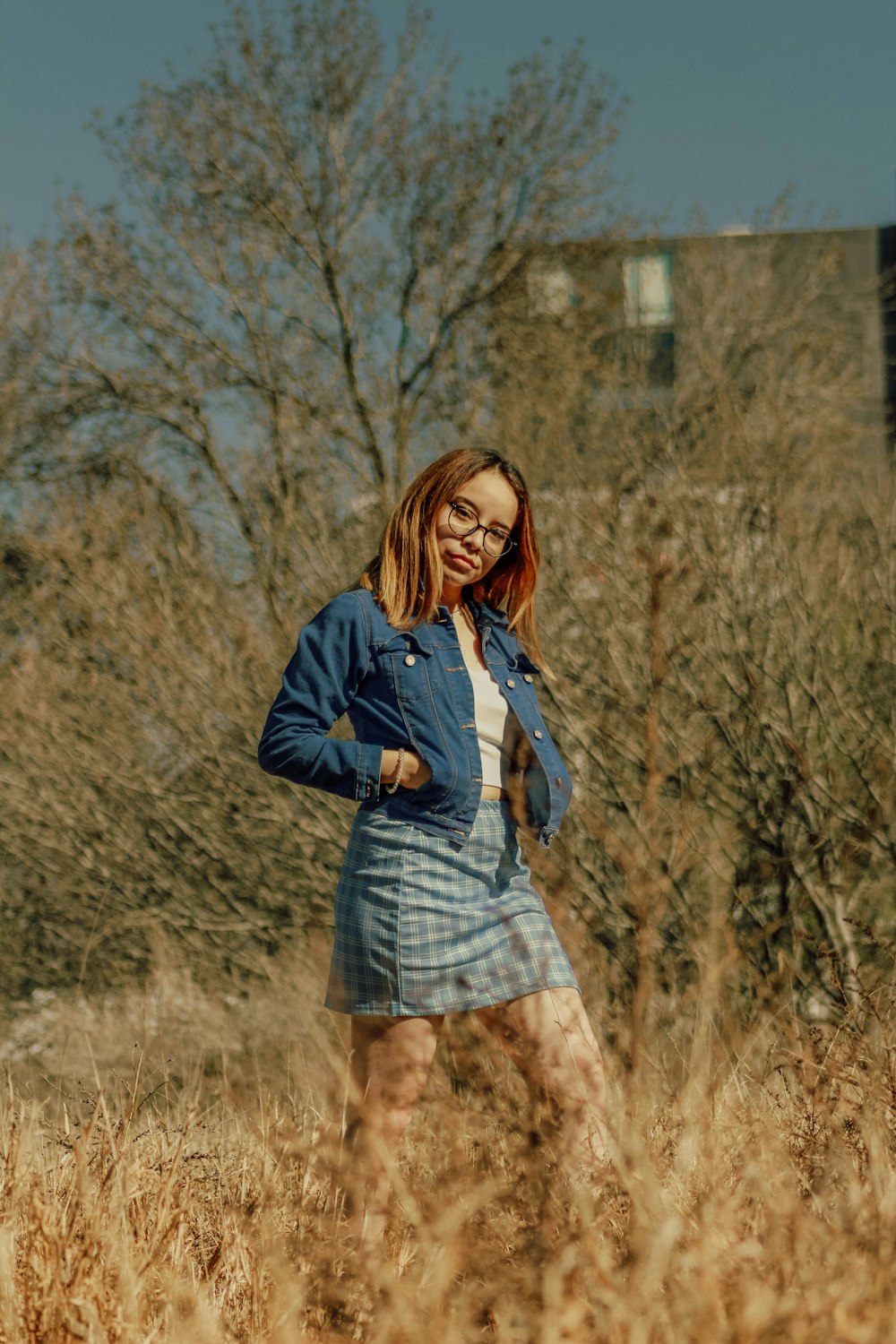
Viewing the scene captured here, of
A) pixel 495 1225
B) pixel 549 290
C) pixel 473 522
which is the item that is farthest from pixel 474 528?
pixel 549 290

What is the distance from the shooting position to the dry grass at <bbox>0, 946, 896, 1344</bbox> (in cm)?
144

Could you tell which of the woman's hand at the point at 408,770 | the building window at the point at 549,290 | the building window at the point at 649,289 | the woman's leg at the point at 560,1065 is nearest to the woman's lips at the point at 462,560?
the woman's hand at the point at 408,770

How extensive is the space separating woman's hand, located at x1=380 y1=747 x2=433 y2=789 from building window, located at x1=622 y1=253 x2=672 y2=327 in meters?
11.3

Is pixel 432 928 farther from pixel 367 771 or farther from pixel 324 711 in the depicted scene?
pixel 324 711

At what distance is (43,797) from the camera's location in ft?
30.7

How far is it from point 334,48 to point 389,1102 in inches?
510

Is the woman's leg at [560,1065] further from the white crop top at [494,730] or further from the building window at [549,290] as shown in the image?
the building window at [549,290]

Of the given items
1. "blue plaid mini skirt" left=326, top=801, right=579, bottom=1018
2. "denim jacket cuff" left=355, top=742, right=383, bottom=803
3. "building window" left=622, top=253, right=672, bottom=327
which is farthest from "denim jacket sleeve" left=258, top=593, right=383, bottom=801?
"building window" left=622, top=253, right=672, bottom=327

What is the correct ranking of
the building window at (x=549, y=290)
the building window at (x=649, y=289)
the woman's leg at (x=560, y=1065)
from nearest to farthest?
the woman's leg at (x=560, y=1065) < the building window at (x=649, y=289) < the building window at (x=549, y=290)

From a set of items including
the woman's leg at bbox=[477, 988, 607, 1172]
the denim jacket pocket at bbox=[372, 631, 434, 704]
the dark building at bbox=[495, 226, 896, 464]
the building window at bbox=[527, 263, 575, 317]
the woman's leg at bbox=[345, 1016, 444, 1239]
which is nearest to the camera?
the woman's leg at bbox=[477, 988, 607, 1172]

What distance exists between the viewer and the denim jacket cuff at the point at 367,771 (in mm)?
2061

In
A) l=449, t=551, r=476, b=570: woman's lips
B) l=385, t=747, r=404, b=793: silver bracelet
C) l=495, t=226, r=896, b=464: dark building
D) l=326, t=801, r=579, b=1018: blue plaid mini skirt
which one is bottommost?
l=326, t=801, r=579, b=1018: blue plaid mini skirt

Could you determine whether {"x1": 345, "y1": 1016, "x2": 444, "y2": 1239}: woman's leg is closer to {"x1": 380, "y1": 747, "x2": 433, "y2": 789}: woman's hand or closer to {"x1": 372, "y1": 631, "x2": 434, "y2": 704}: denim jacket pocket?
{"x1": 380, "y1": 747, "x2": 433, "y2": 789}: woman's hand

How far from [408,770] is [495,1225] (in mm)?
703
